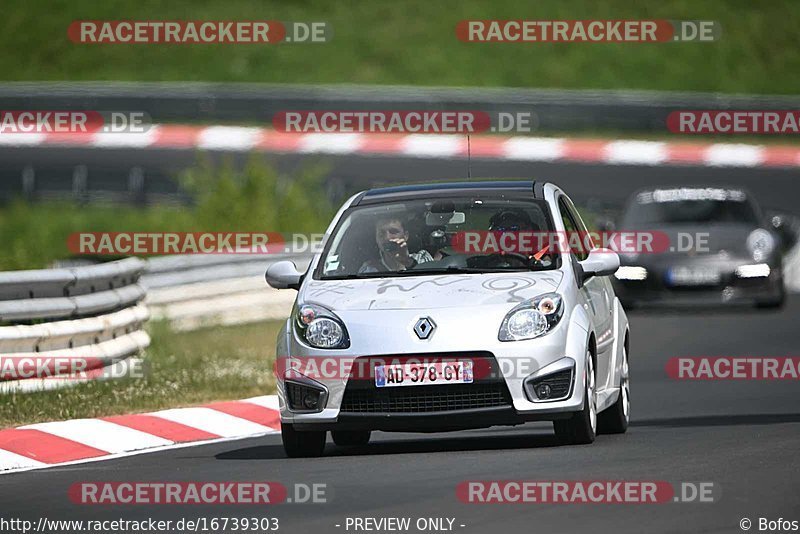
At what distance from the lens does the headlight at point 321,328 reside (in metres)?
11.0

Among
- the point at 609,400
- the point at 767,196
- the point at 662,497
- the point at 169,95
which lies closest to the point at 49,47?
the point at 169,95

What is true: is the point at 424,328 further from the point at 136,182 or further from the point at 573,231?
the point at 136,182

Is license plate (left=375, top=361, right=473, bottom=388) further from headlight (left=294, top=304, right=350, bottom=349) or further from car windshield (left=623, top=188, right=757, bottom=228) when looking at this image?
car windshield (left=623, top=188, right=757, bottom=228)

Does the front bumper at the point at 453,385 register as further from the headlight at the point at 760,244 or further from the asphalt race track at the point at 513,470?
the headlight at the point at 760,244

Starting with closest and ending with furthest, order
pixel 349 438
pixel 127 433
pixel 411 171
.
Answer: pixel 349 438
pixel 127 433
pixel 411 171

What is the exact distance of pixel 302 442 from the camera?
1130 cm

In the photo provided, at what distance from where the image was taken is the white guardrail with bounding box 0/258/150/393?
13.8 metres

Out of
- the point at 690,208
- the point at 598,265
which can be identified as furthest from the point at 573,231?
the point at 690,208

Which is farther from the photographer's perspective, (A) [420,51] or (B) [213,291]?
(A) [420,51]

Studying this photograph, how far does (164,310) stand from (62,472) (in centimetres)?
1002

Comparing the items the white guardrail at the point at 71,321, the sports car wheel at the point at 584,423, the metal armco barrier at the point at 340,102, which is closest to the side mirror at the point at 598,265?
the sports car wheel at the point at 584,423

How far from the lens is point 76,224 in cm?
2825

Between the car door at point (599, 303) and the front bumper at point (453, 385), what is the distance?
0.62m

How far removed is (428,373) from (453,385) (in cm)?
15
